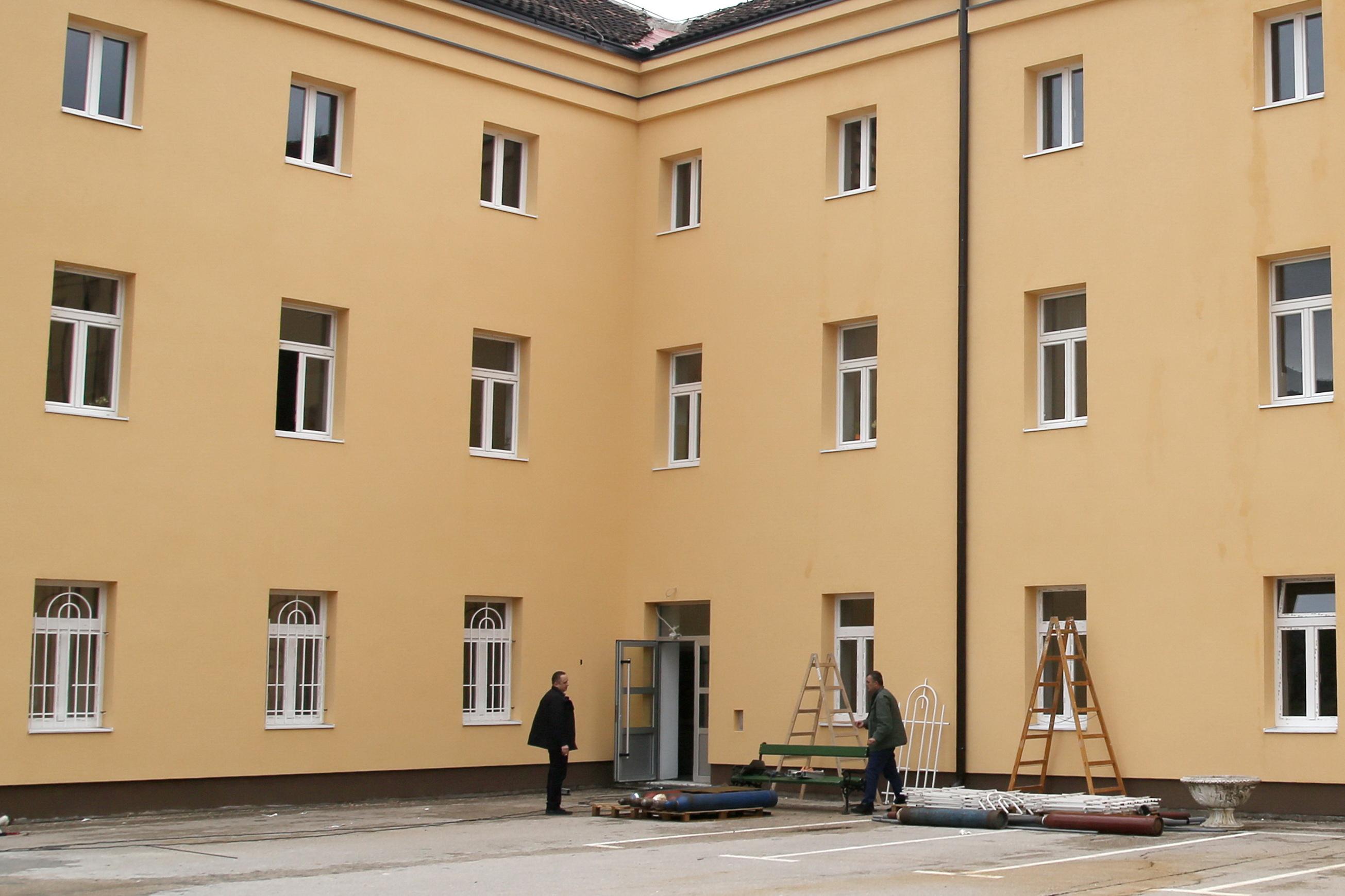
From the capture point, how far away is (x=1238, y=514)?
690 inches

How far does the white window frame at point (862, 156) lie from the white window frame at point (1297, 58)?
491 centimetres

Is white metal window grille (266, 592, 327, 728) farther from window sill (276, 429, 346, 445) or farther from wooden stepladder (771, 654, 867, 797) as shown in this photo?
wooden stepladder (771, 654, 867, 797)

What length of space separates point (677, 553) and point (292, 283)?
20.1 ft

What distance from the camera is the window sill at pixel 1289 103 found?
17.5 meters

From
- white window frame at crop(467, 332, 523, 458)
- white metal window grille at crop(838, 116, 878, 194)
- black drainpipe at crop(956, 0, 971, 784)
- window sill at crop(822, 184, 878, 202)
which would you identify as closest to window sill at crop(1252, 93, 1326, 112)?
black drainpipe at crop(956, 0, 971, 784)

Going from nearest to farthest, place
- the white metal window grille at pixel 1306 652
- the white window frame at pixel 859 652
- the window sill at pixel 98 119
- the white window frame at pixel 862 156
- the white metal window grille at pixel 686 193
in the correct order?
the white metal window grille at pixel 1306 652 → the window sill at pixel 98 119 → the white window frame at pixel 859 652 → the white window frame at pixel 862 156 → the white metal window grille at pixel 686 193

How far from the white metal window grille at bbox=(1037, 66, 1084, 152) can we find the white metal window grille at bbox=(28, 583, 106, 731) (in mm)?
11781

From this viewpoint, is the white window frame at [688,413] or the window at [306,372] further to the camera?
the white window frame at [688,413]

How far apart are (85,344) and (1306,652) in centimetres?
1319

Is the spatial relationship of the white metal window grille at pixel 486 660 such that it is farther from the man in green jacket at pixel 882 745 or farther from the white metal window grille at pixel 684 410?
the man in green jacket at pixel 882 745

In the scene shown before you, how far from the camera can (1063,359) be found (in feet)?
64.0

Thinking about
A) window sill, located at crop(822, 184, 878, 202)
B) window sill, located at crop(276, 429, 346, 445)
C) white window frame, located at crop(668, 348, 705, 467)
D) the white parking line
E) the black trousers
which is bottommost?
the white parking line

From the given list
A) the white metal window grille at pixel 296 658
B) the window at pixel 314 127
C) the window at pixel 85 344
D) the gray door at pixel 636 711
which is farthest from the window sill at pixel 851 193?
the window at pixel 85 344

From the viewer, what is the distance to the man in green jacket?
18234mm
